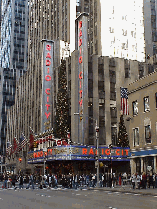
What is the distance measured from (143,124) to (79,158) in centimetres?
1562

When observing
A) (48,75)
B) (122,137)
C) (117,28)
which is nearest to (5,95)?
(117,28)

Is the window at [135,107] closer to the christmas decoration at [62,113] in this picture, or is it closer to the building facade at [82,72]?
the building facade at [82,72]

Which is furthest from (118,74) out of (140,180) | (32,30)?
(32,30)

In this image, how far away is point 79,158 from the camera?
173 ft

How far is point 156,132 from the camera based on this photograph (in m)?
38.1

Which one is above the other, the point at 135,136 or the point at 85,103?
the point at 85,103

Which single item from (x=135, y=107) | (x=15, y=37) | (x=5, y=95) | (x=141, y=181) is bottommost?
(x=141, y=181)

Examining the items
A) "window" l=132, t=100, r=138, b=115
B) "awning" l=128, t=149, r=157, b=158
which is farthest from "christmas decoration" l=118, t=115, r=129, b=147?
"window" l=132, t=100, r=138, b=115

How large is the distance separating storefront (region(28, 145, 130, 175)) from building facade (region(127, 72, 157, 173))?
8.64 meters

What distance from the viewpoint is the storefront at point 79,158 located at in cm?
5247

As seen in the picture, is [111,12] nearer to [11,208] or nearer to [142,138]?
[142,138]

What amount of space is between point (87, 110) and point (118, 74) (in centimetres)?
1127

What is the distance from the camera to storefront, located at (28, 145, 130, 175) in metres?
52.5

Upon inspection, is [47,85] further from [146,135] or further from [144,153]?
[144,153]
